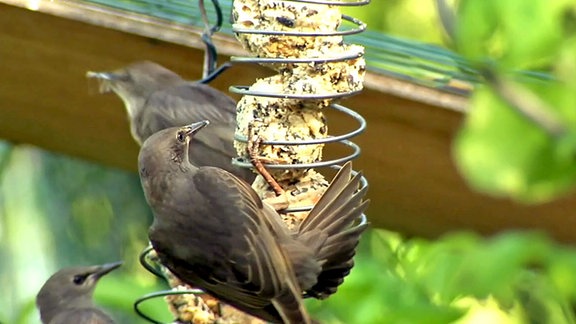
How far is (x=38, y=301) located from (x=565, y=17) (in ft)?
6.31

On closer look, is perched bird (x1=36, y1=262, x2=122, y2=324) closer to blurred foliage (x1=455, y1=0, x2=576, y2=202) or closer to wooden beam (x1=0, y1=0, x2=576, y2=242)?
wooden beam (x1=0, y1=0, x2=576, y2=242)

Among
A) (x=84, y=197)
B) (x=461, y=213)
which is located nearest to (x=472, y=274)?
(x=461, y=213)

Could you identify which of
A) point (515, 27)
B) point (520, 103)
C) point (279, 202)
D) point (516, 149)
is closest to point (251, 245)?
point (279, 202)

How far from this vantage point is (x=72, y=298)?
4238 mm

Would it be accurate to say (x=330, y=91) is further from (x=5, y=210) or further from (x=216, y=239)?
(x=5, y=210)

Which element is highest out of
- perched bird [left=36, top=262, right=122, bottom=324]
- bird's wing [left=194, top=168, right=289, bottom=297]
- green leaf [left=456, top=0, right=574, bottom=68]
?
green leaf [left=456, top=0, right=574, bottom=68]

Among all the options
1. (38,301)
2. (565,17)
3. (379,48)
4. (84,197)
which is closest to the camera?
(565,17)

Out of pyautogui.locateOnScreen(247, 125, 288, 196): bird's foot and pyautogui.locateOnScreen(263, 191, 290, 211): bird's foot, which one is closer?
pyautogui.locateOnScreen(247, 125, 288, 196): bird's foot

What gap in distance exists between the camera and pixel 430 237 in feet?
13.5

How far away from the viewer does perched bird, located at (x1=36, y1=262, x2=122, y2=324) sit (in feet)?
13.4

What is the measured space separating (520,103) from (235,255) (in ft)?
3.33

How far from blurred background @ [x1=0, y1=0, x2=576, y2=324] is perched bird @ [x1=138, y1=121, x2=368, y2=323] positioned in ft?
1.86

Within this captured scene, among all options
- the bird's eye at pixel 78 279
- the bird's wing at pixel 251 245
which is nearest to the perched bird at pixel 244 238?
the bird's wing at pixel 251 245

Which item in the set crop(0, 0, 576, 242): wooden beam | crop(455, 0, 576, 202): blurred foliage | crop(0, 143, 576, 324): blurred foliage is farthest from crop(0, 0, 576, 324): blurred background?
crop(455, 0, 576, 202): blurred foliage
